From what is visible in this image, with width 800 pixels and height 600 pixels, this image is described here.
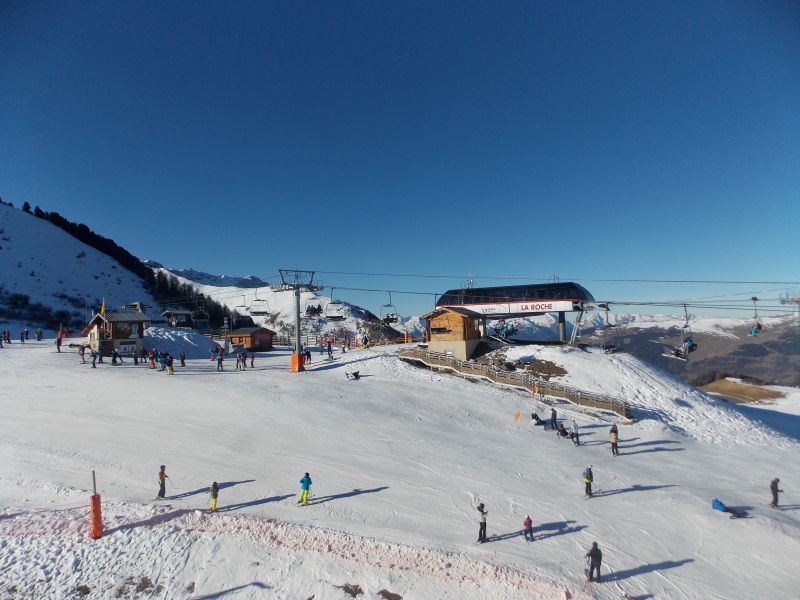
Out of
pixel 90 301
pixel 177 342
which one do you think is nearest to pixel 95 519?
pixel 177 342

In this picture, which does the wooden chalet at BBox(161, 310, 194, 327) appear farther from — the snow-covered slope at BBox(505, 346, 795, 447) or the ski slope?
the snow-covered slope at BBox(505, 346, 795, 447)

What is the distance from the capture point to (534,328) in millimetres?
180750

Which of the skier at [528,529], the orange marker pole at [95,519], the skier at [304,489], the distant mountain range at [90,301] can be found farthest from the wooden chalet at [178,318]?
the skier at [528,529]

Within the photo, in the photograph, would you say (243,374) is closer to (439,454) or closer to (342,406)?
(342,406)

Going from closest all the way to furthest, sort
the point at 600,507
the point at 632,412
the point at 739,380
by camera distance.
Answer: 1. the point at 600,507
2. the point at 632,412
3. the point at 739,380

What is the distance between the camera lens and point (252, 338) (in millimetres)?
54281

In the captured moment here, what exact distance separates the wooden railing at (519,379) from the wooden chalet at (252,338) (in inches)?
1045

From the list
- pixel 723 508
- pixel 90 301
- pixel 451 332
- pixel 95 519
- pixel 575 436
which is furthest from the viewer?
pixel 90 301

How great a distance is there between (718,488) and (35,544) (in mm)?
27130

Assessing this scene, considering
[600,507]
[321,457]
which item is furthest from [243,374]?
[600,507]

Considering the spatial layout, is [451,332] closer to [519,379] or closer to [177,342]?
[519,379]

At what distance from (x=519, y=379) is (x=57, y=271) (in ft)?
343

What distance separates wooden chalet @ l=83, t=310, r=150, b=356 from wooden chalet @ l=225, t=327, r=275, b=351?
53.4ft

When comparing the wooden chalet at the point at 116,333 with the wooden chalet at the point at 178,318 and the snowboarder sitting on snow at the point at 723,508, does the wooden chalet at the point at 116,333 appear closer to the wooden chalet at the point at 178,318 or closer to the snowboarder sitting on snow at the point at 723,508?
the wooden chalet at the point at 178,318
